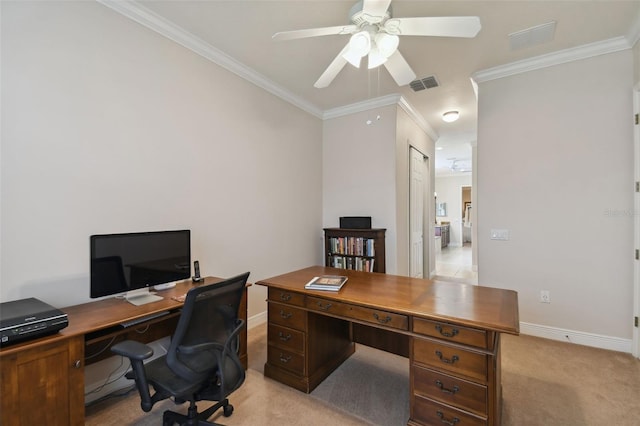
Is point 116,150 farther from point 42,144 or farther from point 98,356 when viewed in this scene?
point 98,356

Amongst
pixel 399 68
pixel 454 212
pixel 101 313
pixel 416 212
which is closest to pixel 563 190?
pixel 416 212

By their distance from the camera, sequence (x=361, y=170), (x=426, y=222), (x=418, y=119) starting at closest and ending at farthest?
1. (x=361, y=170)
2. (x=418, y=119)
3. (x=426, y=222)

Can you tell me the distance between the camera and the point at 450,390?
1523 mm

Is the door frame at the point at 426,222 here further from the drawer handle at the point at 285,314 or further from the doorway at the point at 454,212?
the doorway at the point at 454,212

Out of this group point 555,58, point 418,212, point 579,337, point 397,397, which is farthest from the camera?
point 418,212

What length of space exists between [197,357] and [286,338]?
31.8 inches

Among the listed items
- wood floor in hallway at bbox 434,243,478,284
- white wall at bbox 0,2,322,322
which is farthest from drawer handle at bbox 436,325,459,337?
wood floor in hallway at bbox 434,243,478,284

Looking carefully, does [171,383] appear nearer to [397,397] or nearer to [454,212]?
[397,397]

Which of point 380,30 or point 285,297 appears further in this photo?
point 285,297

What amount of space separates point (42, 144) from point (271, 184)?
2104 mm

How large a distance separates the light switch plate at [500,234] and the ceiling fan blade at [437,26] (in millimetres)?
2339

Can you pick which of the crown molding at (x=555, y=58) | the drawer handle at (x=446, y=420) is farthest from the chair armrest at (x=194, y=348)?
the crown molding at (x=555, y=58)

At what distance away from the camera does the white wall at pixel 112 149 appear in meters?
1.69

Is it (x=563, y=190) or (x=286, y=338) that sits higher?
(x=563, y=190)
